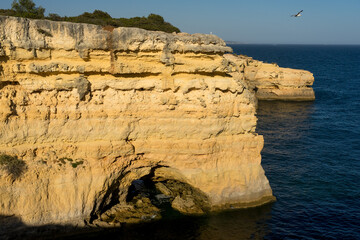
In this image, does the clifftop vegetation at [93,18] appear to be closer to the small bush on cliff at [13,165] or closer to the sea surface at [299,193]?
the small bush on cliff at [13,165]

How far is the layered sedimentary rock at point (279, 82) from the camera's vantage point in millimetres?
60531

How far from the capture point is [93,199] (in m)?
18.2

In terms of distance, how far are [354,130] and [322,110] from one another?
1192 cm

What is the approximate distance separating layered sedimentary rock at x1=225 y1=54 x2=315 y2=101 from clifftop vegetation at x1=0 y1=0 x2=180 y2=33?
24.9 metres

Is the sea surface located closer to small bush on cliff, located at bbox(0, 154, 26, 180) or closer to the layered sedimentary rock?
small bush on cliff, located at bbox(0, 154, 26, 180)

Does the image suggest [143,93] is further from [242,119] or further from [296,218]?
[296,218]

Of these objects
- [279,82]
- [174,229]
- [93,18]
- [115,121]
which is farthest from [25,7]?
[279,82]

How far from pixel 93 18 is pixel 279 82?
39.0 m

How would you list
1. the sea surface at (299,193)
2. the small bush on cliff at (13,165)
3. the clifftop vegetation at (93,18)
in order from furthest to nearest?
1. the clifftop vegetation at (93,18)
2. the sea surface at (299,193)
3. the small bush on cliff at (13,165)

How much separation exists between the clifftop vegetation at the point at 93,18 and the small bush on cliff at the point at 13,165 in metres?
17.2

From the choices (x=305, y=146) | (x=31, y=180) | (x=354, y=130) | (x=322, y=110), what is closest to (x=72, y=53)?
(x=31, y=180)

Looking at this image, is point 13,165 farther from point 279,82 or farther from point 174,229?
point 279,82

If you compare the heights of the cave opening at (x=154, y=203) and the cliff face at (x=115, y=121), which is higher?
the cliff face at (x=115, y=121)

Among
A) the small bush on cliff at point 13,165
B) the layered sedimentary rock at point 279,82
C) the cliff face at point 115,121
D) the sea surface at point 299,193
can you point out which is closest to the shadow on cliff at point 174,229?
the sea surface at point 299,193
